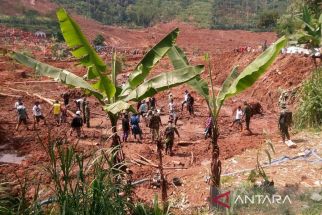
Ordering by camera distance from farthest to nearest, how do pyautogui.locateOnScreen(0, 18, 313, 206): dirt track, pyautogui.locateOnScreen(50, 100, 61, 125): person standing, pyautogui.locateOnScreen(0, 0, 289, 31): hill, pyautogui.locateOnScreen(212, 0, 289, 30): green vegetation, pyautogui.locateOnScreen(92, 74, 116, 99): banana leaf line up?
pyautogui.locateOnScreen(212, 0, 289, 30): green vegetation, pyautogui.locateOnScreen(0, 0, 289, 31): hill, pyautogui.locateOnScreen(50, 100, 61, 125): person standing, pyautogui.locateOnScreen(0, 18, 313, 206): dirt track, pyautogui.locateOnScreen(92, 74, 116, 99): banana leaf

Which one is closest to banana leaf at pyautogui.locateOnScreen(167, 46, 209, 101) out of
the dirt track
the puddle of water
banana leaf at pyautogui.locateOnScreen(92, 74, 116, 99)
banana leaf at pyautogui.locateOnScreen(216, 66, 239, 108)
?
banana leaf at pyautogui.locateOnScreen(216, 66, 239, 108)

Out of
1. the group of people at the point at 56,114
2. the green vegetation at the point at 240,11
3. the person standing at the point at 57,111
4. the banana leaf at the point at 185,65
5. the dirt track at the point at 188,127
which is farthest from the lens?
the green vegetation at the point at 240,11

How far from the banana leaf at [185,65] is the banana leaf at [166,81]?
0.57 m

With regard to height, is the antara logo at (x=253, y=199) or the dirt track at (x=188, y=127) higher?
the dirt track at (x=188, y=127)

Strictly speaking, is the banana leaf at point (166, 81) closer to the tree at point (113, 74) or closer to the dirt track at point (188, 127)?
the tree at point (113, 74)

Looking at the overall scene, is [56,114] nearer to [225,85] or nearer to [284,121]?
[284,121]

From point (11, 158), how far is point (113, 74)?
19.8 ft

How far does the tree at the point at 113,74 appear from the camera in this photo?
652cm

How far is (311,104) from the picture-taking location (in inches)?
445

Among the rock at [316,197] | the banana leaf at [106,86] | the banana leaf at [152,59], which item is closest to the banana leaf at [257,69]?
the banana leaf at [152,59]

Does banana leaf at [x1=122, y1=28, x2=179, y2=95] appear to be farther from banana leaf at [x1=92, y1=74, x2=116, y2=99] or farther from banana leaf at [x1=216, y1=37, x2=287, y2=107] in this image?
banana leaf at [x1=216, y1=37, x2=287, y2=107]

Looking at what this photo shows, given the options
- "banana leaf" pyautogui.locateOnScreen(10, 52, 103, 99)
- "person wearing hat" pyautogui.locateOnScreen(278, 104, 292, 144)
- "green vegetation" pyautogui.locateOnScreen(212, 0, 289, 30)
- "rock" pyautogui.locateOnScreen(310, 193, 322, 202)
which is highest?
"green vegetation" pyautogui.locateOnScreen(212, 0, 289, 30)

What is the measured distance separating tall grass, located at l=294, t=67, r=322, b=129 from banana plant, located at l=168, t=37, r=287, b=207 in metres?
4.58

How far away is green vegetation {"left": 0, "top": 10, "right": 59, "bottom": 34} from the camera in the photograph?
2398 inches
